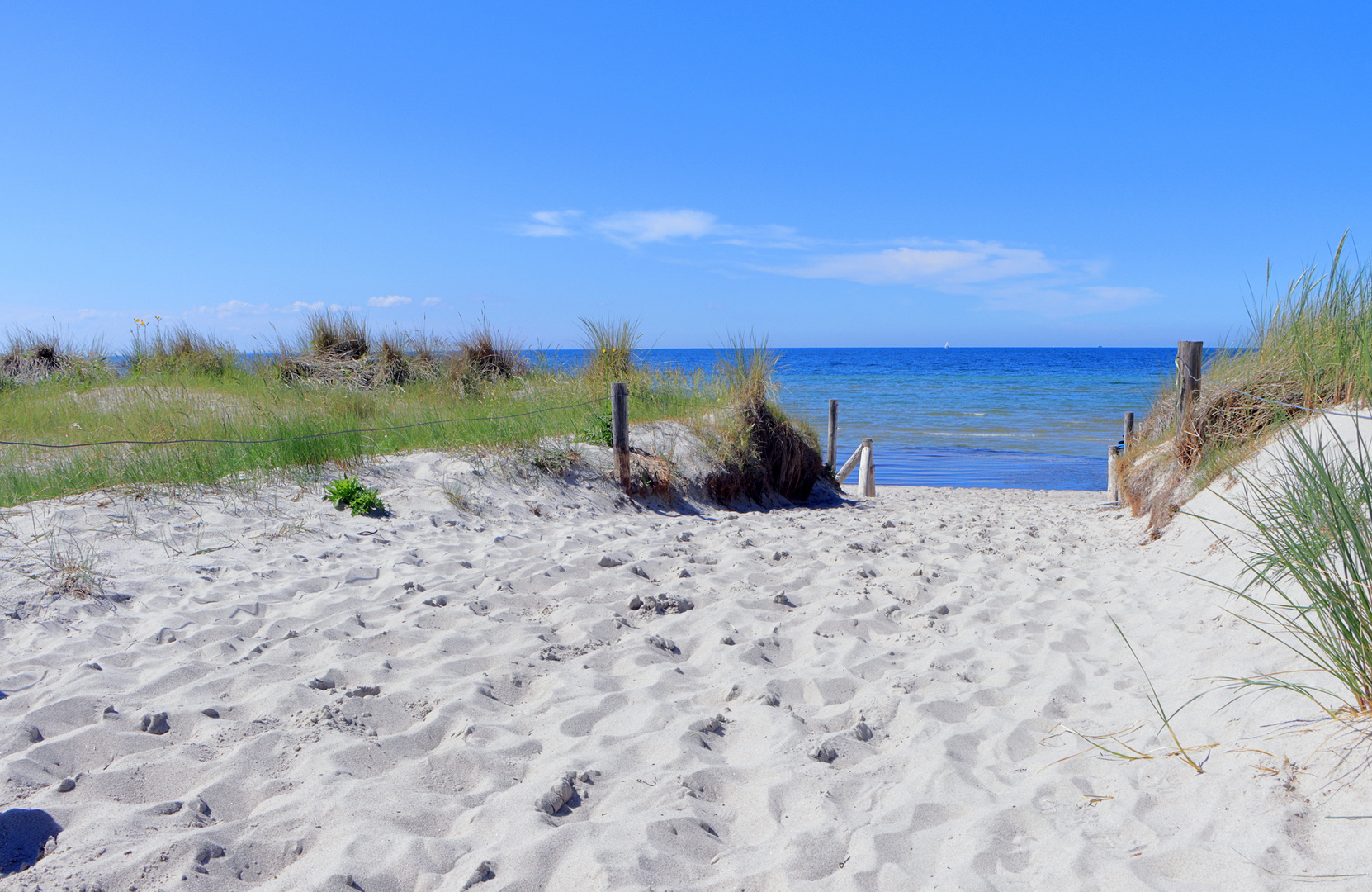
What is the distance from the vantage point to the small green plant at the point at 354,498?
534 centimetres

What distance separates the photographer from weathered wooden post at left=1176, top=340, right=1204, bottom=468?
647 centimetres

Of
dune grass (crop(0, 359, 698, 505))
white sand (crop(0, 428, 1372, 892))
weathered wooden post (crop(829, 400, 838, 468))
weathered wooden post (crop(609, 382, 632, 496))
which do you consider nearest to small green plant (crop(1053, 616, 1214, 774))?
white sand (crop(0, 428, 1372, 892))

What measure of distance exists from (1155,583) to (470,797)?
454cm

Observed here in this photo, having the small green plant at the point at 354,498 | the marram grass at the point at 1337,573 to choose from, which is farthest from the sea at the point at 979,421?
the marram grass at the point at 1337,573

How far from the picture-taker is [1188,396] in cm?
649

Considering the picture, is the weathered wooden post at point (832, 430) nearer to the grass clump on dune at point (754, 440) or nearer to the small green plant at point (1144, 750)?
the grass clump on dune at point (754, 440)

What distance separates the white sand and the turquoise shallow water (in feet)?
16.4

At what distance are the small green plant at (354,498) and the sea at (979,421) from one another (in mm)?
4825

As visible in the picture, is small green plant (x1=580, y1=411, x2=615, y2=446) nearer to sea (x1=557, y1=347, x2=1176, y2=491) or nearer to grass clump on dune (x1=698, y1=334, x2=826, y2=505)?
grass clump on dune (x1=698, y1=334, x2=826, y2=505)

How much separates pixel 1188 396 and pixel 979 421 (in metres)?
17.2

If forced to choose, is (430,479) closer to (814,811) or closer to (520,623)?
(520,623)

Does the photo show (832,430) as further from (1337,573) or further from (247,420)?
(1337,573)

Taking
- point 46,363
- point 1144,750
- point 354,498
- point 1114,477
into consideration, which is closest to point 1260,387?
point 1114,477

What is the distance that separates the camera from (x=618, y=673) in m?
3.27
